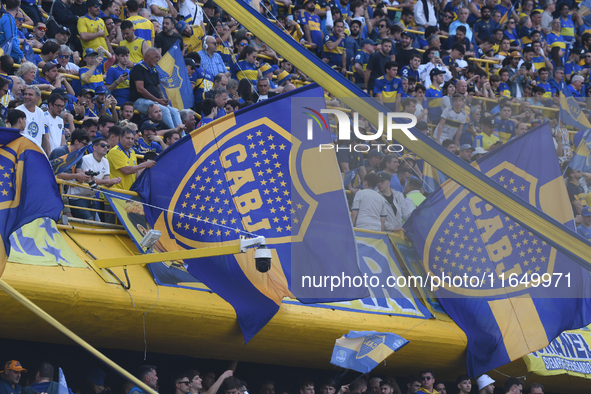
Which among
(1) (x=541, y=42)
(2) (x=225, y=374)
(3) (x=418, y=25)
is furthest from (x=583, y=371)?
(1) (x=541, y=42)

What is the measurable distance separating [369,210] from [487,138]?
12.9 ft

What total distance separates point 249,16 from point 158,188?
3504 millimetres

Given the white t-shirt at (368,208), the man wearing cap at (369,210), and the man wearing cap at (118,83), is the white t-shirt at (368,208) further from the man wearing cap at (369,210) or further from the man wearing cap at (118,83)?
the man wearing cap at (118,83)

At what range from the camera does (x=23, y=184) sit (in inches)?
325

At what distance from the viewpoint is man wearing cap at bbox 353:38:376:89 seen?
57.8ft

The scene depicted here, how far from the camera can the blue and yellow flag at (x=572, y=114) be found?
17.0 metres

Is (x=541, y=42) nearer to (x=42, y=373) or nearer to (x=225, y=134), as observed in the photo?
(x=225, y=134)

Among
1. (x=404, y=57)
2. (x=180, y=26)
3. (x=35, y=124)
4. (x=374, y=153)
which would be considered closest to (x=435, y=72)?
(x=404, y=57)

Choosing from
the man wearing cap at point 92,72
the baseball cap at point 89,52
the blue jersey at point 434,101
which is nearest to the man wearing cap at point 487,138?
the blue jersey at point 434,101

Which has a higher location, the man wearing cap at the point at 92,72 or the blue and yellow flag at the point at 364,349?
the man wearing cap at the point at 92,72

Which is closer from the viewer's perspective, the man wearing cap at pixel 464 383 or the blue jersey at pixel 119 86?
the man wearing cap at pixel 464 383

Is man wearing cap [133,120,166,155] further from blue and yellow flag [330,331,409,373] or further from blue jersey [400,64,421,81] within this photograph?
blue jersey [400,64,421,81]

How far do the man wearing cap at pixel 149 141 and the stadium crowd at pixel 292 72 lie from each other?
2cm

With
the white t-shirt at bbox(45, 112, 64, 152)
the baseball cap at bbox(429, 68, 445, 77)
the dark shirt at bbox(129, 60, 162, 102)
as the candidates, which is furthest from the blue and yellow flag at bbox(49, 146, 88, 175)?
the baseball cap at bbox(429, 68, 445, 77)
